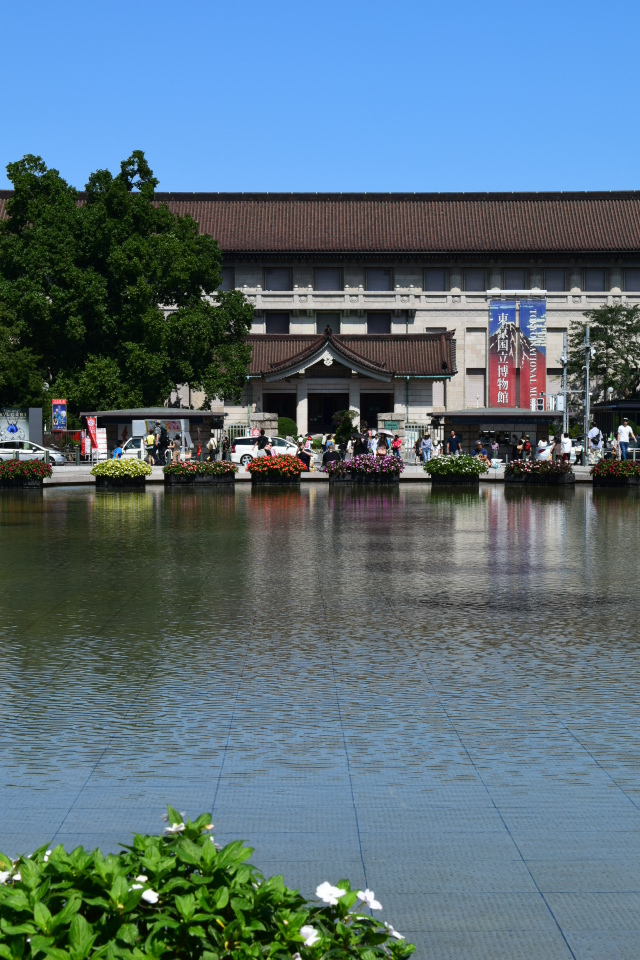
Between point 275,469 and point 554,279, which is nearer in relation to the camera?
point 275,469

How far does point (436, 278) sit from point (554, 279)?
7.26 m

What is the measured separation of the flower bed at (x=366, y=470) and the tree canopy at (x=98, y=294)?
43.6ft

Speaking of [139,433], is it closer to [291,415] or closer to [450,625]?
[291,415]

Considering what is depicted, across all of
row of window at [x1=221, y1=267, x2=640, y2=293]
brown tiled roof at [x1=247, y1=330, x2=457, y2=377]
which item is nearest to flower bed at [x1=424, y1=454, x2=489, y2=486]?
brown tiled roof at [x1=247, y1=330, x2=457, y2=377]

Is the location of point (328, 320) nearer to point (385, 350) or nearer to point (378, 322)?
point (378, 322)

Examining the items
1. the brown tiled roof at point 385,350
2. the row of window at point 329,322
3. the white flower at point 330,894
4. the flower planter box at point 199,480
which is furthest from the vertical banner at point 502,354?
the white flower at point 330,894

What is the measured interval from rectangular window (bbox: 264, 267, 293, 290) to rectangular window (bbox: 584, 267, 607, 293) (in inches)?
715

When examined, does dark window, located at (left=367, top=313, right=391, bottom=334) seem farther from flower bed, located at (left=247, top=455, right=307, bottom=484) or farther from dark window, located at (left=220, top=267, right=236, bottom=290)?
flower bed, located at (left=247, top=455, right=307, bottom=484)

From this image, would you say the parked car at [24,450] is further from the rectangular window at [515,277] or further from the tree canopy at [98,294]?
the rectangular window at [515,277]

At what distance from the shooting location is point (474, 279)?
2896 inches

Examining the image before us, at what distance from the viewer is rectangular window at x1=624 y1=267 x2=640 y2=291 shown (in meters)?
73.6

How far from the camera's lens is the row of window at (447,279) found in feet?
241

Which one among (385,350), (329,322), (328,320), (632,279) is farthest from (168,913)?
(632,279)

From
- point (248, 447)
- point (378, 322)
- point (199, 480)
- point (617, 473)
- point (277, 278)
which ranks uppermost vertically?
point (277, 278)
